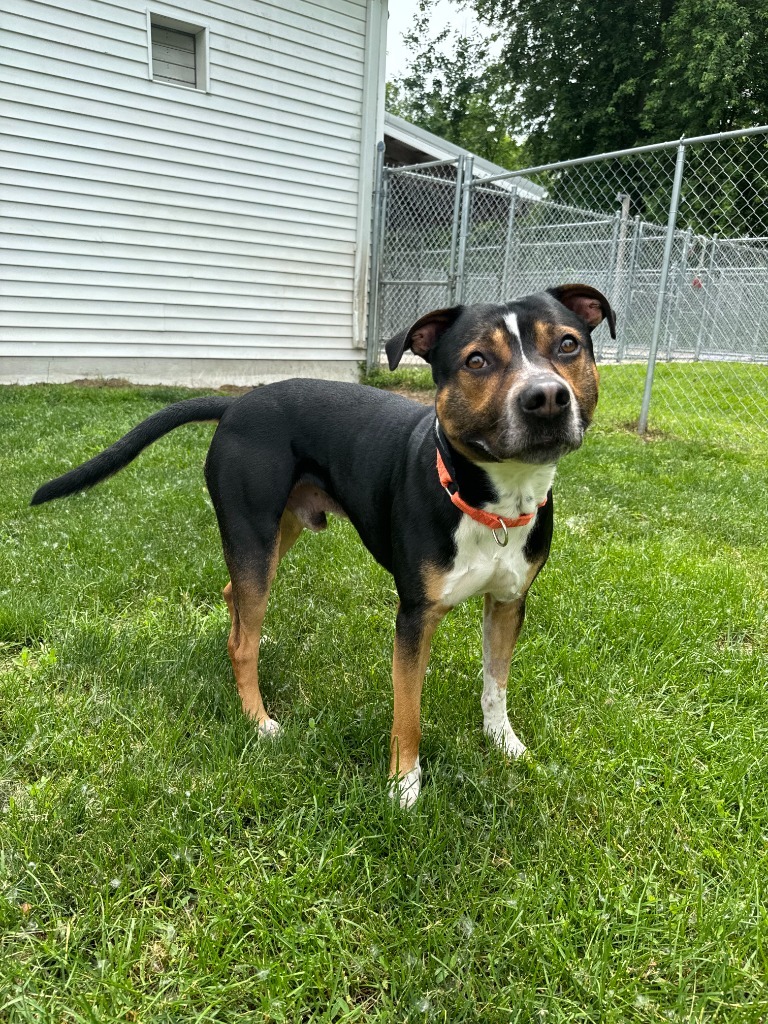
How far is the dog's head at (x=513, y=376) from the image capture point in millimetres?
1889

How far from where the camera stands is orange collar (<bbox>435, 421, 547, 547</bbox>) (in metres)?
2.18

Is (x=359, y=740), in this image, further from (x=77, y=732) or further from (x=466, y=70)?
(x=466, y=70)

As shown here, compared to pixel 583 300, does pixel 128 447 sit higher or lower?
lower

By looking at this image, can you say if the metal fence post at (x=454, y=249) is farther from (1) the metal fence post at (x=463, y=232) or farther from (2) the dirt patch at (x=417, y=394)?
(2) the dirt patch at (x=417, y=394)

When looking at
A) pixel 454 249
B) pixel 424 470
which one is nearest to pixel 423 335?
pixel 424 470

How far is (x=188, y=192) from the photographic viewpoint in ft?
32.2

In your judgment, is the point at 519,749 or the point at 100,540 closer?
the point at 519,749

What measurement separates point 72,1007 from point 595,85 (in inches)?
1320

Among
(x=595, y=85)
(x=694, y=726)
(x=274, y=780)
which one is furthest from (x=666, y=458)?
(x=595, y=85)

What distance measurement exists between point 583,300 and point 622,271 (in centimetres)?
1422

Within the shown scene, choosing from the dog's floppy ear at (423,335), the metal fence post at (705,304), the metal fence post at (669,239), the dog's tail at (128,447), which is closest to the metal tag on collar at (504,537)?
the dog's floppy ear at (423,335)

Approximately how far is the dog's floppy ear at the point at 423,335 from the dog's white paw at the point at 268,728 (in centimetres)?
134

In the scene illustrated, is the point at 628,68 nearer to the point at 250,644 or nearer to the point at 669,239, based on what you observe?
the point at 669,239

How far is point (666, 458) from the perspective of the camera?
690cm
